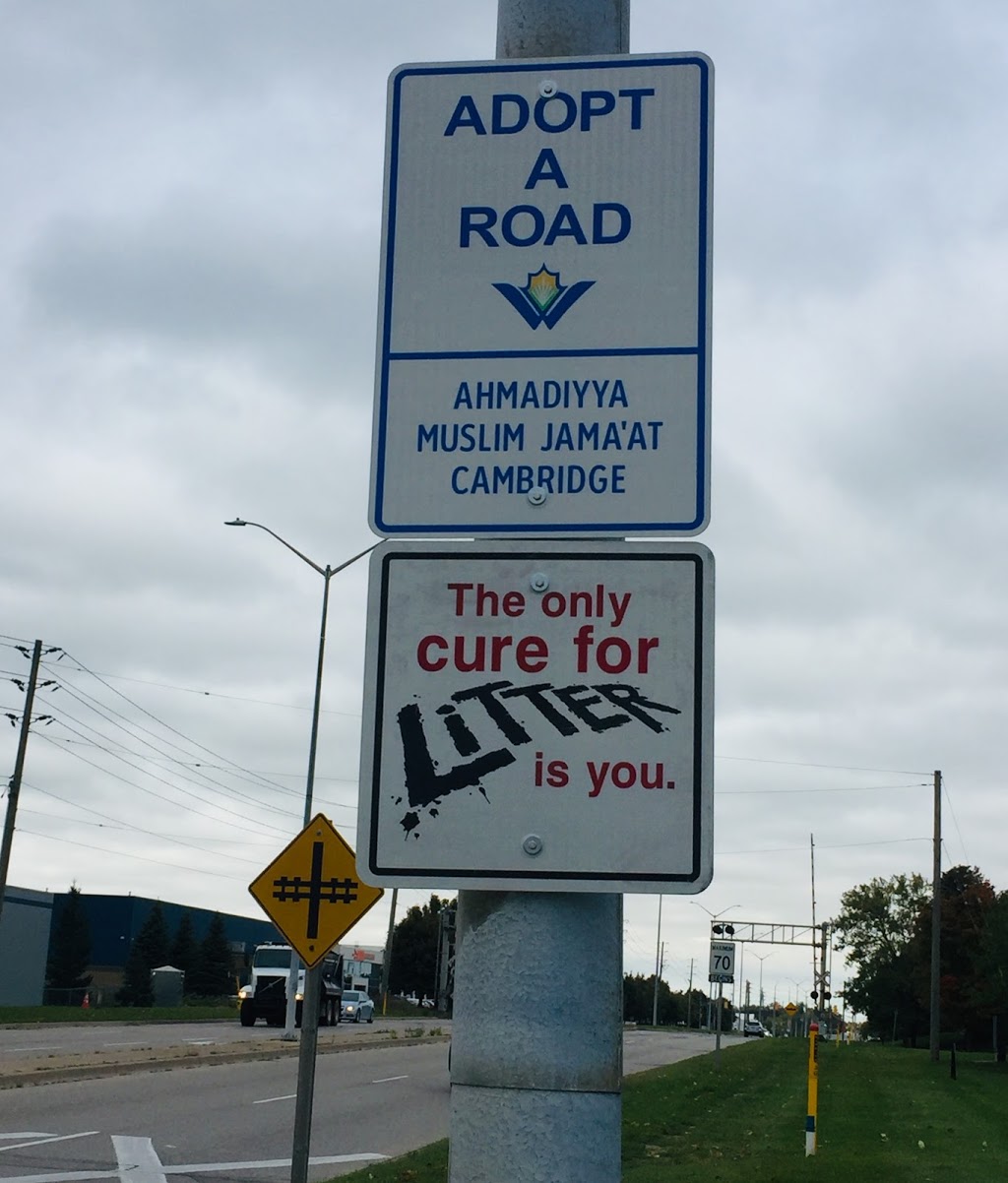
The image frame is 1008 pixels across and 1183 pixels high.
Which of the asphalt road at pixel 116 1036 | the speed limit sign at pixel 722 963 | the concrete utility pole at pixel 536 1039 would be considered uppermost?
the concrete utility pole at pixel 536 1039

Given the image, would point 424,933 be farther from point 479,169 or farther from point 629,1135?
point 479,169

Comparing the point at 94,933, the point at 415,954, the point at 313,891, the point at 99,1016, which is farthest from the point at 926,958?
the point at 313,891

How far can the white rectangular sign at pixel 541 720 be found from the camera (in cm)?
226

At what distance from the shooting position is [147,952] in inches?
3745

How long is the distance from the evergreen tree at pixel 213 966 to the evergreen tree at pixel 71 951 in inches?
281

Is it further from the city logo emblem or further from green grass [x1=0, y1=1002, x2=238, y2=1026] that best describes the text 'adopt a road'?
green grass [x1=0, y1=1002, x2=238, y2=1026]

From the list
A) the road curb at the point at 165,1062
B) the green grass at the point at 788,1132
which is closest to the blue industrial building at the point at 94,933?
the road curb at the point at 165,1062

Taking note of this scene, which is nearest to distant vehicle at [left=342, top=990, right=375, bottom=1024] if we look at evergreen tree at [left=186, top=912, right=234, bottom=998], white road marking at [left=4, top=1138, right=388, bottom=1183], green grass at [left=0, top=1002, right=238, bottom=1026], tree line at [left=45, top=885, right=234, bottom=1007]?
green grass at [left=0, top=1002, right=238, bottom=1026]

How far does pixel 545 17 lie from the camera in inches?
105

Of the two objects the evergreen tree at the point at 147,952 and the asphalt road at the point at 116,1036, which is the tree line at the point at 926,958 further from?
the evergreen tree at the point at 147,952

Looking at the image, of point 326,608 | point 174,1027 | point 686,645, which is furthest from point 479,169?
point 174,1027

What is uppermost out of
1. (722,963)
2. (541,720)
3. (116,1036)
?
(541,720)

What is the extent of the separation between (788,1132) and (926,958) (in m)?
67.2

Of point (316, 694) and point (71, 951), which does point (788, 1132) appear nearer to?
point (316, 694)
